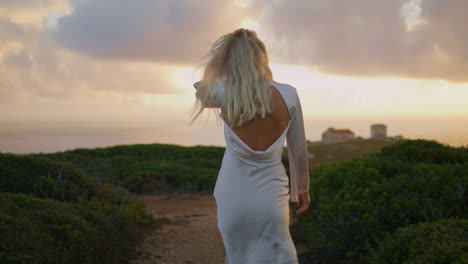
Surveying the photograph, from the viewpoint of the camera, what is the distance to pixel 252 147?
9.74ft

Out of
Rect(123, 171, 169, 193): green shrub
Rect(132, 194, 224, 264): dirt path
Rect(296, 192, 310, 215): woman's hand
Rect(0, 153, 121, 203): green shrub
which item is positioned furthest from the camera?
Rect(123, 171, 169, 193): green shrub

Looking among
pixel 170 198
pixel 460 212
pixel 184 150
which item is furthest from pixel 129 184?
pixel 460 212

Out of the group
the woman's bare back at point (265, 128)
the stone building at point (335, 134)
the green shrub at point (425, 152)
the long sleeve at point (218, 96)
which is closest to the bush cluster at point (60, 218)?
the long sleeve at point (218, 96)

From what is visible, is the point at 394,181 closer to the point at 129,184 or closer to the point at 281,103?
the point at 281,103

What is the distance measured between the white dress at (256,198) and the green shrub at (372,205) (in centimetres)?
266

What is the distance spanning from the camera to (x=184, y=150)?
20.7m

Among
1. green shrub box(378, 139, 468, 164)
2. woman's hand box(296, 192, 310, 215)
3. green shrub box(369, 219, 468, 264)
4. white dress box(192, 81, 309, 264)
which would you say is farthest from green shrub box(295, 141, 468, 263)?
white dress box(192, 81, 309, 264)

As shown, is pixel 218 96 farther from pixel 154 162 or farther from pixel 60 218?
pixel 154 162

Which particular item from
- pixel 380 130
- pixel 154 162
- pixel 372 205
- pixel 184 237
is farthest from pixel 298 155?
pixel 380 130

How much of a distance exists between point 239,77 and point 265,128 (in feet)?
1.36

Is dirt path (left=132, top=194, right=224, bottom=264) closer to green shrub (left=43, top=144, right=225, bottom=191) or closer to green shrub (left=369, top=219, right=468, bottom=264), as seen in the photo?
green shrub (left=43, top=144, right=225, bottom=191)

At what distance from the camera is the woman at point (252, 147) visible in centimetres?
296

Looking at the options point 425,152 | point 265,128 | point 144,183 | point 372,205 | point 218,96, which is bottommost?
point 144,183

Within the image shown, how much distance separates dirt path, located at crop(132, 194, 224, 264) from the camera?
21.9 ft
